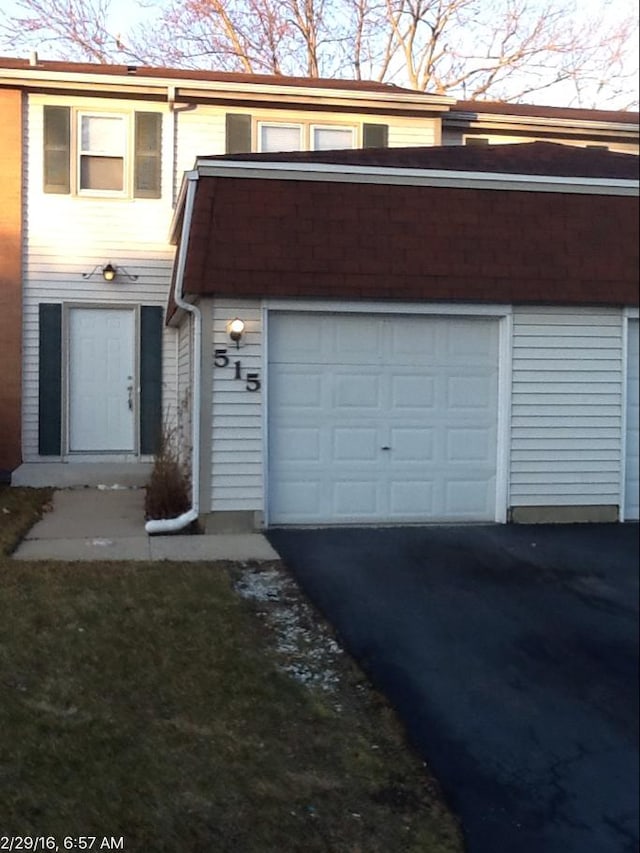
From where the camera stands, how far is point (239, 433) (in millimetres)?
8273

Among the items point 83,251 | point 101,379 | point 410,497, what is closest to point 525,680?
point 410,497

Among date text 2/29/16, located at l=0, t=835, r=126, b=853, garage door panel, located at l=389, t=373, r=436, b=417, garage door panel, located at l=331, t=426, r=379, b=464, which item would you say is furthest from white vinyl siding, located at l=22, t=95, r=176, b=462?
date text 2/29/16, located at l=0, t=835, r=126, b=853

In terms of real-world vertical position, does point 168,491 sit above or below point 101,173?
below

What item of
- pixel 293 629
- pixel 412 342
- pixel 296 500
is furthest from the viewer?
pixel 296 500

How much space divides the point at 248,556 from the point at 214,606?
141 centimetres

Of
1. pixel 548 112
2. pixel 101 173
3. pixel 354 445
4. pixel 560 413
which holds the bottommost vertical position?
pixel 354 445

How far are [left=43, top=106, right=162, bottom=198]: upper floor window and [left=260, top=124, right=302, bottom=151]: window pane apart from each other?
1412mm

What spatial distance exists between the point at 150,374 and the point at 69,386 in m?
1.08

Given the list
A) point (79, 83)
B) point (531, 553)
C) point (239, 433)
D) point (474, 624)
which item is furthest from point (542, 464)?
point (79, 83)

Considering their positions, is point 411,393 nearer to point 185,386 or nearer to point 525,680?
point 185,386

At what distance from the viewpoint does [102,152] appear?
1247 centimetres

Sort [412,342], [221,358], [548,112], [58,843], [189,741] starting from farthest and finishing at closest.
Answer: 1. [221,358]
2. [412,342]
3. [548,112]
4. [189,741]
5. [58,843]

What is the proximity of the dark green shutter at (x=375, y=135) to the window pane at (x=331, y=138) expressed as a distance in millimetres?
196

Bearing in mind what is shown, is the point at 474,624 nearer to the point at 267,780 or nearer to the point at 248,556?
the point at 267,780
